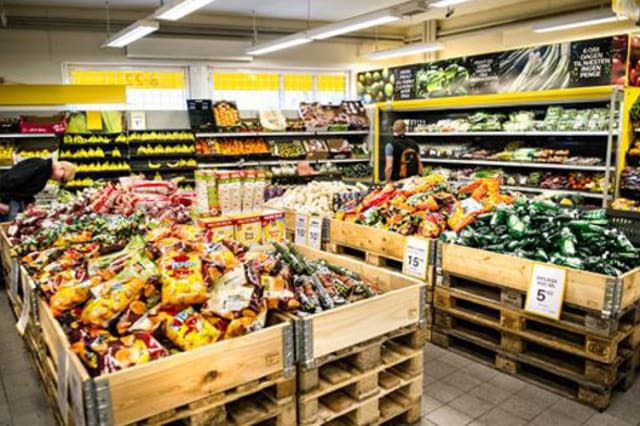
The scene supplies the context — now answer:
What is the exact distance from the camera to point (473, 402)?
10.8 feet

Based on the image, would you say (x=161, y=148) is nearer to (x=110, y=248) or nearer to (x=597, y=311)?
(x=110, y=248)

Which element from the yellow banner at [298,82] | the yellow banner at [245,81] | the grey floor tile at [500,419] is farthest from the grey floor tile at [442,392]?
the yellow banner at [298,82]

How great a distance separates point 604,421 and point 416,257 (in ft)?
5.22

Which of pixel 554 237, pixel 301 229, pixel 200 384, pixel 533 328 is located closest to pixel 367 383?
pixel 200 384

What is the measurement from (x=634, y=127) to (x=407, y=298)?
5131mm

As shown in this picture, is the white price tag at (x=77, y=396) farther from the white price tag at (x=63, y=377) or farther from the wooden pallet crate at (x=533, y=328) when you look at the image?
the wooden pallet crate at (x=533, y=328)

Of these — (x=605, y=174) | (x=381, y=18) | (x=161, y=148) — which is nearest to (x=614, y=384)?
(x=605, y=174)

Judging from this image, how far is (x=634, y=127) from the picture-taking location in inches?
248

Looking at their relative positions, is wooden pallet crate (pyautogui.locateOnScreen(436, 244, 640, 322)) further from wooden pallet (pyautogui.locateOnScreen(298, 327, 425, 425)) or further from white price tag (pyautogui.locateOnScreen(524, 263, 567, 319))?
wooden pallet (pyautogui.locateOnScreen(298, 327, 425, 425))

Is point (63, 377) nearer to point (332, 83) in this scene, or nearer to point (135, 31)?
point (135, 31)

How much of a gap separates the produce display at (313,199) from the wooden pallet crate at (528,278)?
1.59 meters

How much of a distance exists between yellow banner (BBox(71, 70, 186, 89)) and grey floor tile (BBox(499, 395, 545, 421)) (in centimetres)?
956

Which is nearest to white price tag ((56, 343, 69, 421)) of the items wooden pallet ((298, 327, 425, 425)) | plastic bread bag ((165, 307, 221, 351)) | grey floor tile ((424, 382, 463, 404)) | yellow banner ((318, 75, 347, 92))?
plastic bread bag ((165, 307, 221, 351))

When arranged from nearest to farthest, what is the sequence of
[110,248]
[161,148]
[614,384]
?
1. [110,248]
2. [614,384]
3. [161,148]
